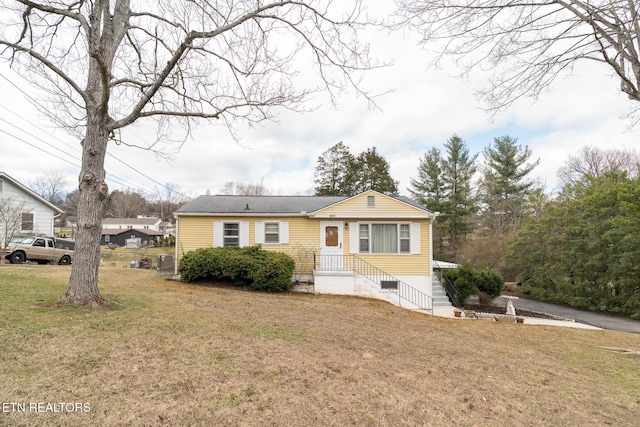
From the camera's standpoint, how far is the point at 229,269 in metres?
12.0

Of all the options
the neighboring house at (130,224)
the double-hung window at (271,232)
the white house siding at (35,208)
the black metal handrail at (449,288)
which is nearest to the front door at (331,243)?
the double-hung window at (271,232)

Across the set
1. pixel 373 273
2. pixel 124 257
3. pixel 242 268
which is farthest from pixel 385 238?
pixel 124 257

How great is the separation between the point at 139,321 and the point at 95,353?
1.59 metres

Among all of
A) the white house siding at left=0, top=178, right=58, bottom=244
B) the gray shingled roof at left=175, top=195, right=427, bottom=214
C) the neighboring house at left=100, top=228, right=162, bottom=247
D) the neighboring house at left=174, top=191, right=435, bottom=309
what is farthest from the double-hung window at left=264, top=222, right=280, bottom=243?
the neighboring house at left=100, top=228, right=162, bottom=247

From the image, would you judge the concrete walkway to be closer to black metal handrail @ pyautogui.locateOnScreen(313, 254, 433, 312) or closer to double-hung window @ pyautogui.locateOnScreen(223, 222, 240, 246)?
black metal handrail @ pyautogui.locateOnScreen(313, 254, 433, 312)

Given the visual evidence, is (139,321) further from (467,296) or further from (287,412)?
(467,296)

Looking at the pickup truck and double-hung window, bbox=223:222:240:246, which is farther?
the pickup truck

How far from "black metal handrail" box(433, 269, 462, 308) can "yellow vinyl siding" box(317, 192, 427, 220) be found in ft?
12.4

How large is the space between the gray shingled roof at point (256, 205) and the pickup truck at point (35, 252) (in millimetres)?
8918

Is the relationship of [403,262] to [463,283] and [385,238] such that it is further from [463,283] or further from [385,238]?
[463,283]

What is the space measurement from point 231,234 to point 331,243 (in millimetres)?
4360

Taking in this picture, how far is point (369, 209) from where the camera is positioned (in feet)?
43.7

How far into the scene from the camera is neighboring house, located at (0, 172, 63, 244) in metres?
18.2

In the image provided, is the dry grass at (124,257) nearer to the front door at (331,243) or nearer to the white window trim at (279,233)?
the white window trim at (279,233)
